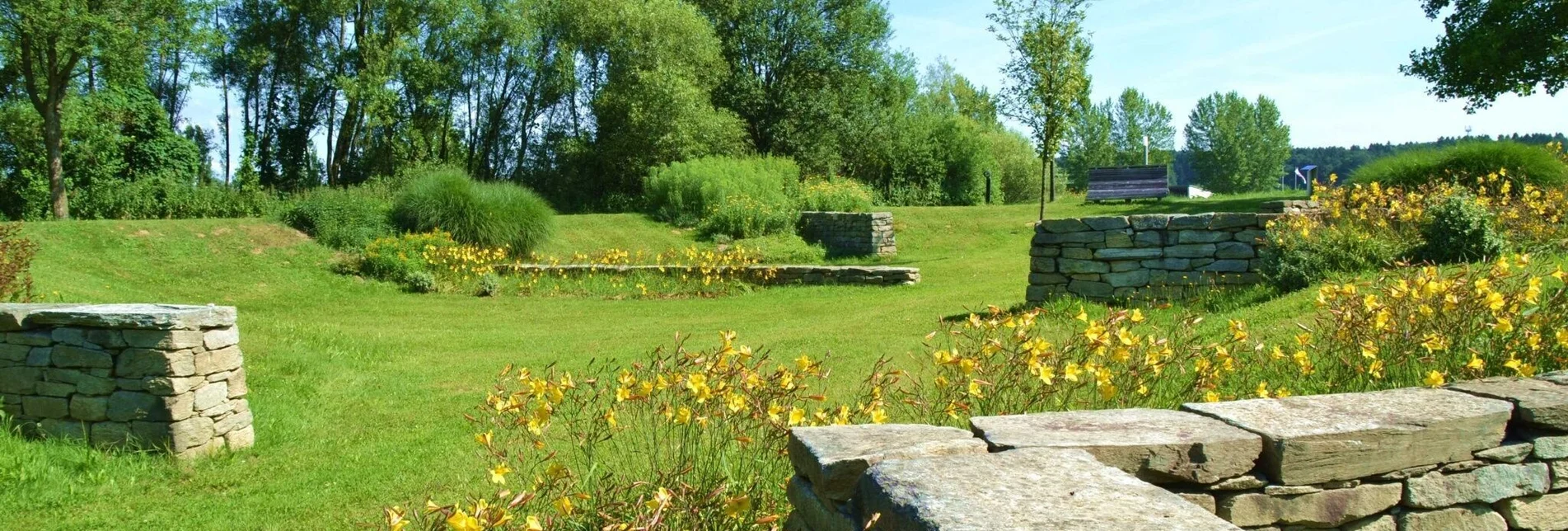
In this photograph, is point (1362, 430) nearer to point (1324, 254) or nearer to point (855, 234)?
point (1324, 254)

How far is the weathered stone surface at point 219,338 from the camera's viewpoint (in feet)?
16.9

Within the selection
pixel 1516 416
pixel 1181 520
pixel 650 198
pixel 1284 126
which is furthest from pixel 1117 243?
pixel 1284 126

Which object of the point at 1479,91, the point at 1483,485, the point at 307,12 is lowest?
the point at 1483,485

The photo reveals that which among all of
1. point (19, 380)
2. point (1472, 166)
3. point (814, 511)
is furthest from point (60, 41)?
point (1472, 166)

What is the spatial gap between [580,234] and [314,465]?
12396 millimetres

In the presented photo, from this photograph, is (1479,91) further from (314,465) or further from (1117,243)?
(314,465)

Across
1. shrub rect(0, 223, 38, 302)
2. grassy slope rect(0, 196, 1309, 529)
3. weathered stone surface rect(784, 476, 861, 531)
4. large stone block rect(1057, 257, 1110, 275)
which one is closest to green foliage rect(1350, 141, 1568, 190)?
Answer: large stone block rect(1057, 257, 1110, 275)

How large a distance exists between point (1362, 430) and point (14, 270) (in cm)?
968

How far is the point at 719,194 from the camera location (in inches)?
757

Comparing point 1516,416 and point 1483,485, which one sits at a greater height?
point 1516,416

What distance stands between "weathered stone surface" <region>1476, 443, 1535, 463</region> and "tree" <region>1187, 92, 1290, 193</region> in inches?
2863

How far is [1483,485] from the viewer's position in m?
3.02

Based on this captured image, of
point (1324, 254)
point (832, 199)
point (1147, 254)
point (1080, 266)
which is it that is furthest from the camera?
point (832, 199)

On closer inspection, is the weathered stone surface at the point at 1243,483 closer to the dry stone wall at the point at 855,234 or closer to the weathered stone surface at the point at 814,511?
the weathered stone surface at the point at 814,511
